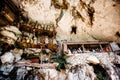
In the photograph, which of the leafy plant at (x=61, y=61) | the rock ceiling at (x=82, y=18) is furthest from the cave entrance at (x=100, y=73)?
the rock ceiling at (x=82, y=18)

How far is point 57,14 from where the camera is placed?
11484mm

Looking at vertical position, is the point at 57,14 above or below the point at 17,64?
above

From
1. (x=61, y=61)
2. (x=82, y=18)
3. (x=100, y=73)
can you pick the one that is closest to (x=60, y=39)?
(x=82, y=18)

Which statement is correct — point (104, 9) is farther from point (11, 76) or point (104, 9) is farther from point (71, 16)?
point (11, 76)

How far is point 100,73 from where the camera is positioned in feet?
30.6

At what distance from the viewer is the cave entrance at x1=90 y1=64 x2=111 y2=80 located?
8.98 meters

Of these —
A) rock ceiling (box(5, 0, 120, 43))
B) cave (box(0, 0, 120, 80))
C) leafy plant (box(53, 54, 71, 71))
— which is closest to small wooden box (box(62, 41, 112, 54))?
cave (box(0, 0, 120, 80))

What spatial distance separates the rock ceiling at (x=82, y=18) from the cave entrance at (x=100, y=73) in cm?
271

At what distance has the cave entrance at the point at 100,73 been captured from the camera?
8981 millimetres

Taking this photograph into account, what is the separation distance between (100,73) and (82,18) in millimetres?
4361

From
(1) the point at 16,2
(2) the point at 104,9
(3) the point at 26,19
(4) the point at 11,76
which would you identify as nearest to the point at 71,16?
(2) the point at 104,9

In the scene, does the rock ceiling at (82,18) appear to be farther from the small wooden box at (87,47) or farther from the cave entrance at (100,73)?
the cave entrance at (100,73)

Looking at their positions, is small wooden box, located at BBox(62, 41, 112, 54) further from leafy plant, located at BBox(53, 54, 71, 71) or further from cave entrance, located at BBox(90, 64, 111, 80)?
cave entrance, located at BBox(90, 64, 111, 80)

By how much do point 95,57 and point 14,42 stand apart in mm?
5075
